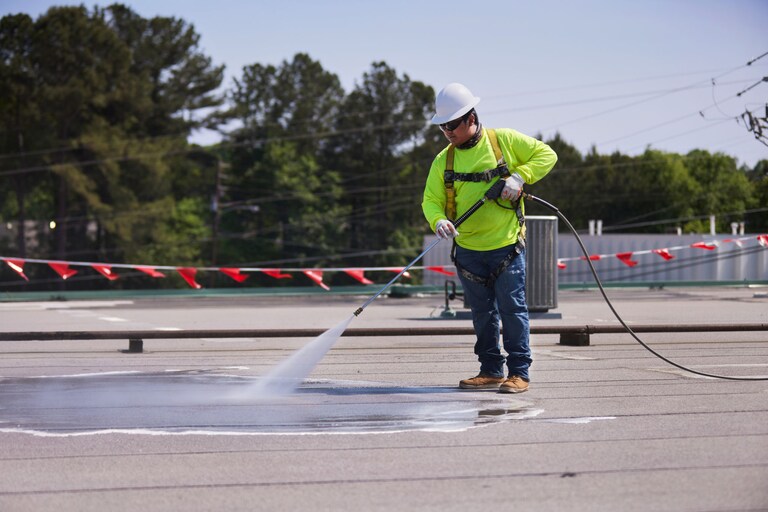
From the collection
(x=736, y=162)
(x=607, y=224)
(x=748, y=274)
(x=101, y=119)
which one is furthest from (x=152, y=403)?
(x=736, y=162)

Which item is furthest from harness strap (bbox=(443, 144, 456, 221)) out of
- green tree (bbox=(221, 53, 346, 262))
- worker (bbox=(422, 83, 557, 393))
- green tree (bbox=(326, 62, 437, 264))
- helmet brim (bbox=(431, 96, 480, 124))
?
green tree (bbox=(326, 62, 437, 264))

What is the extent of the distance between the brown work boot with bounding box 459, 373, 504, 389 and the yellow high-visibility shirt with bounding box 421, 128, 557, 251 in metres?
0.95

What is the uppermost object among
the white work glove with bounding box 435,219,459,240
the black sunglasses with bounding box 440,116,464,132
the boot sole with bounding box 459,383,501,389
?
the black sunglasses with bounding box 440,116,464,132

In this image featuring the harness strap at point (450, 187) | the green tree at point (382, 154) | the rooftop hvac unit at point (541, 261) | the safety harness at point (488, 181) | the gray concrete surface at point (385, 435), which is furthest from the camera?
the green tree at point (382, 154)

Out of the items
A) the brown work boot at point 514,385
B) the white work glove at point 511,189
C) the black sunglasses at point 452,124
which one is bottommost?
the brown work boot at point 514,385

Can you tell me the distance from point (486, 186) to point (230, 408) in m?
2.38

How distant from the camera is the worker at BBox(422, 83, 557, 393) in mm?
8016

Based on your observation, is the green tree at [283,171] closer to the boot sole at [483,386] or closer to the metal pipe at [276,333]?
the metal pipe at [276,333]

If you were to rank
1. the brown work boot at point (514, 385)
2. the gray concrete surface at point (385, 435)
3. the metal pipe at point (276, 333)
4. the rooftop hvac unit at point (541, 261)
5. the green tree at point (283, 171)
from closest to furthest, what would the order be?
the gray concrete surface at point (385, 435), the brown work boot at point (514, 385), the metal pipe at point (276, 333), the rooftop hvac unit at point (541, 261), the green tree at point (283, 171)

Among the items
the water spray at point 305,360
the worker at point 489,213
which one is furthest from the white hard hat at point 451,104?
the water spray at point 305,360

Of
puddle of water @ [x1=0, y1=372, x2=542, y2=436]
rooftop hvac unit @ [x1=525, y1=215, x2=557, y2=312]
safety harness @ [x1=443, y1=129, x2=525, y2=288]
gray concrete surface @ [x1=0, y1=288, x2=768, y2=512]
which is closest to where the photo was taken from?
gray concrete surface @ [x1=0, y1=288, x2=768, y2=512]

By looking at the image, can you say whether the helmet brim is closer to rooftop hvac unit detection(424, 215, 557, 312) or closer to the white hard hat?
the white hard hat

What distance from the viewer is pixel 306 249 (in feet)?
276

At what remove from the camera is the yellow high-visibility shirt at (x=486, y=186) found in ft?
26.4
